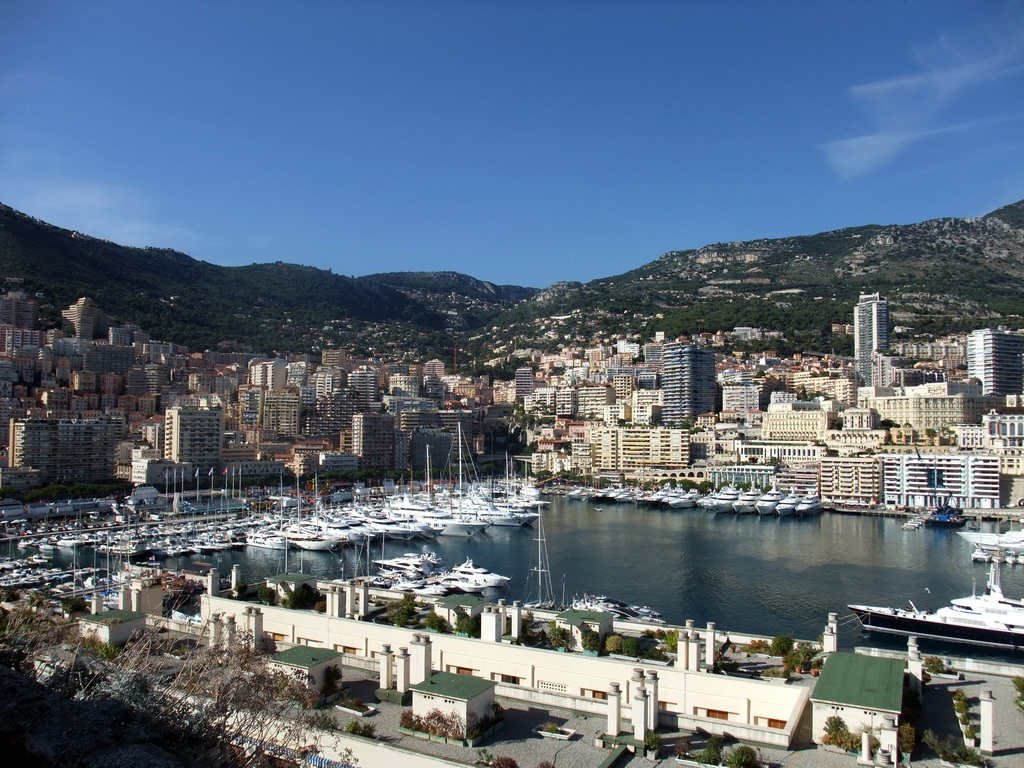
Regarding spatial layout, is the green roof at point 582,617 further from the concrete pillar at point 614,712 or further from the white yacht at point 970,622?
the white yacht at point 970,622

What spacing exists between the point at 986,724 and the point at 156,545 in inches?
860

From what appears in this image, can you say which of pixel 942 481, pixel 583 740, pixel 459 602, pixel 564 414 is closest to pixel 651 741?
pixel 583 740

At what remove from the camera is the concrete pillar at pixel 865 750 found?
552 centimetres

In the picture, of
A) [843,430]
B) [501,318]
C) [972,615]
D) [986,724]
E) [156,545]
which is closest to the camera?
[986,724]

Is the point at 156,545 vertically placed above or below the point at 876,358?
below

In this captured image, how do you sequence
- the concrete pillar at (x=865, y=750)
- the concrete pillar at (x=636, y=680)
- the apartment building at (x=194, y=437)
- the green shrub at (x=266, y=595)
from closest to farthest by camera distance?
the concrete pillar at (x=865, y=750) < the concrete pillar at (x=636, y=680) < the green shrub at (x=266, y=595) < the apartment building at (x=194, y=437)

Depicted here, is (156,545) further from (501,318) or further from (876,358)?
(501,318)

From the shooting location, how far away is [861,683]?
6.21 metres

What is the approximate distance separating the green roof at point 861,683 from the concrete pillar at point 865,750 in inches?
8.2

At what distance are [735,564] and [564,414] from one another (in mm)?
35134

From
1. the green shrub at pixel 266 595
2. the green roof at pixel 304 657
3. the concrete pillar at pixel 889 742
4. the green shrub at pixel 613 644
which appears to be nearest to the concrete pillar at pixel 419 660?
the green roof at pixel 304 657

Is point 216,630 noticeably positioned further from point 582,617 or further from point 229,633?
point 582,617

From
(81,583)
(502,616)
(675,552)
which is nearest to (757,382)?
(675,552)

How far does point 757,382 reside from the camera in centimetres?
5181
